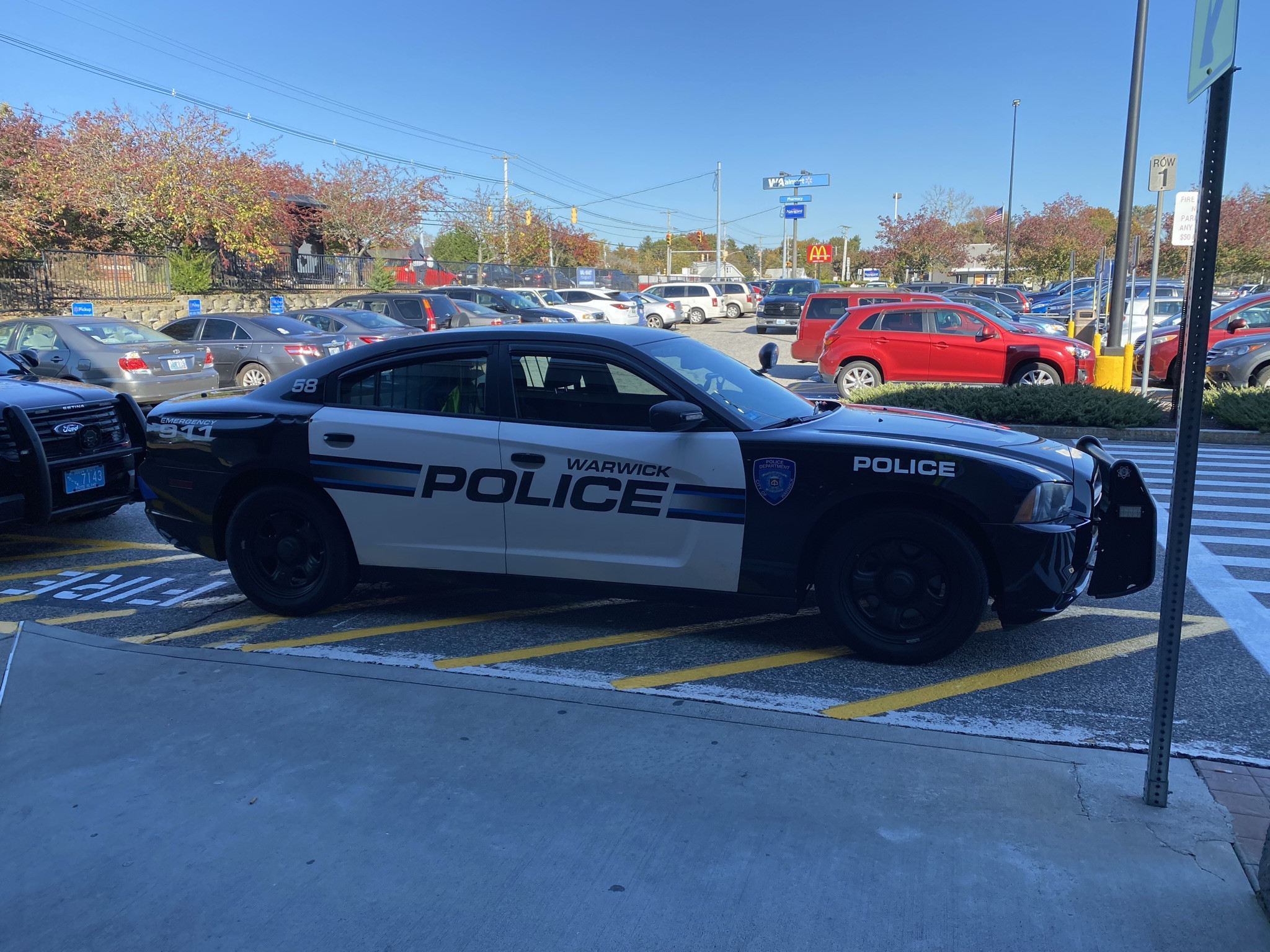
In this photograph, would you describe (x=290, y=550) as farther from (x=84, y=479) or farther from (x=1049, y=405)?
(x=1049, y=405)

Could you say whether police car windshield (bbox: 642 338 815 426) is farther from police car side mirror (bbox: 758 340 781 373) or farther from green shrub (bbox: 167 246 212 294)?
green shrub (bbox: 167 246 212 294)

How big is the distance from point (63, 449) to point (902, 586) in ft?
19.4

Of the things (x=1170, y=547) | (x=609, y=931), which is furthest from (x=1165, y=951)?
(x=609, y=931)

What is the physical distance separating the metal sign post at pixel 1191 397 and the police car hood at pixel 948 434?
1.52 m

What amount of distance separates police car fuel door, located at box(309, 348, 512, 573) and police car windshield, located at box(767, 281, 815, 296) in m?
32.0

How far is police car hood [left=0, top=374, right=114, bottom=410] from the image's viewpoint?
7176 mm

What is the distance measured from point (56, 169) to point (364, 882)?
31471 millimetres

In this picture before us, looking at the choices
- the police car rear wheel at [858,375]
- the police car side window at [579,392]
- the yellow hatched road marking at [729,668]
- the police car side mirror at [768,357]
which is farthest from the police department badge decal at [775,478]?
the police car rear wheel at [858,375]

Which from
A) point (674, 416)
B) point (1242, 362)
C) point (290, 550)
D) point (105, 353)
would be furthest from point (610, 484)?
point (1242, 362)

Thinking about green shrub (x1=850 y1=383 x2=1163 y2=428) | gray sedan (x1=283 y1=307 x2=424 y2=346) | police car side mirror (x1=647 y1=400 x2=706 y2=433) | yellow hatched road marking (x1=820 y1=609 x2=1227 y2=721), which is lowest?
yellow hatched road marking (x1=820 y1=609 x2=1227 y2=721)

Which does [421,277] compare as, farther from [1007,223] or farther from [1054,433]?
[1054,433]

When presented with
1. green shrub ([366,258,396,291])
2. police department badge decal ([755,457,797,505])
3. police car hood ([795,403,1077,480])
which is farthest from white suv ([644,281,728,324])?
police department badge decal ([755,457,797,505])

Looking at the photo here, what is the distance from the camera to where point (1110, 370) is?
1490cm

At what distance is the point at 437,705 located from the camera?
4.39 m
